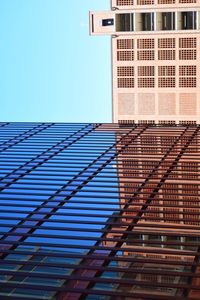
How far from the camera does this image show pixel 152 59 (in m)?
89.7

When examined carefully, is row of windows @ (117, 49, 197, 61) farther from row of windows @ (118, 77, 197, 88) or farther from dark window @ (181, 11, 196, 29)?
dark window @ (181, 11, 196, 29)

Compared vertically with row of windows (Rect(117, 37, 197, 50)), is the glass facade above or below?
below

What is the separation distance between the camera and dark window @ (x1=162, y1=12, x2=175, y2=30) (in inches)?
3483

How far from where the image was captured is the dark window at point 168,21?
88.5 m

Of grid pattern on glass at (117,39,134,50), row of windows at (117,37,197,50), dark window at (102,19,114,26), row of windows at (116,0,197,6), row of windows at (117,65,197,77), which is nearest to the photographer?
row of windows at (116,0,197,6)

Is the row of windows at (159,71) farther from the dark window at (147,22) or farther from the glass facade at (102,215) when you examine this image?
the glass facade at (102,215)

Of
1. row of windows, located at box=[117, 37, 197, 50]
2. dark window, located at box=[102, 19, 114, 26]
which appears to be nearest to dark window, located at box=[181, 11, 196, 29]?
row of windows, located at box=[117, 37, 197, 50]

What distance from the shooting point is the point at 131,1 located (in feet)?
287

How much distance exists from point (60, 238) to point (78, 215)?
1.92 meters

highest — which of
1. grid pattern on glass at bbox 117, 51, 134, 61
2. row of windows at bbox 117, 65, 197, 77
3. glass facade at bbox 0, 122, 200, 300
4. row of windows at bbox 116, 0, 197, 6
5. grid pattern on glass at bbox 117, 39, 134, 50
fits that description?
row of windows at bbox 116, 0, 197, 6

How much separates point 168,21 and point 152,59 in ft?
16.6

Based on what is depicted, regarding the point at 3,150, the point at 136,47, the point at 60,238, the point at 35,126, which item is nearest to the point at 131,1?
the point at 136,47

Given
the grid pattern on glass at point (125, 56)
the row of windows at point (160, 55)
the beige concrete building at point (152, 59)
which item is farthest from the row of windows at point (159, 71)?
the row of windows at point (160, 55)

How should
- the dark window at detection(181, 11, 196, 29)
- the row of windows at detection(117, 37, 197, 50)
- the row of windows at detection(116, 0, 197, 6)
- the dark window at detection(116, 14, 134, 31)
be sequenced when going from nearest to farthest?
the row of windows at detection(116, 0, 197, 6) → the dark window at detection(181, 11, 196, 29) → the row of windows at detection(117, 37, 197, 50) → the dark window at detection(116, 14, 134, 31)
